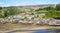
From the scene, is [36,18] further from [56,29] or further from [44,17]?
[56,29]

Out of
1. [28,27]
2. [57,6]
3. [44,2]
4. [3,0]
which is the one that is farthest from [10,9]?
[57,6]

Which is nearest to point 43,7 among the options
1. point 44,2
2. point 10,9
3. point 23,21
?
point 44,2

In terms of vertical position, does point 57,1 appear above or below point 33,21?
above

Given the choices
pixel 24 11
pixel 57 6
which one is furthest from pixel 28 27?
pixel 57 6

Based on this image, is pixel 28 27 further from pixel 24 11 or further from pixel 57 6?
pixel 57 6

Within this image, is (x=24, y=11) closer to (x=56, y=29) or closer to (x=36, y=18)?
(x=36, y=18)

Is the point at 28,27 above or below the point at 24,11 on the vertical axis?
below

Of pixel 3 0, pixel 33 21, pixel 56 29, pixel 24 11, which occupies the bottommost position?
pixel 56 29
